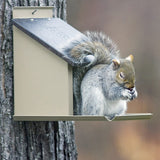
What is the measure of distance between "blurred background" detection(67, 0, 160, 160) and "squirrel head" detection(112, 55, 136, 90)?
3.90m

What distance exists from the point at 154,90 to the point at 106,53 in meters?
3.97

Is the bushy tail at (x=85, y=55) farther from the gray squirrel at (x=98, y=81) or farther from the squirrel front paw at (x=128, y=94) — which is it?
the squirrel front paw at (x=128, y=94)

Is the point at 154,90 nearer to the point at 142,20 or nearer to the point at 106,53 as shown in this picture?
the point at 142,20

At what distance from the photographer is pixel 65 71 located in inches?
121

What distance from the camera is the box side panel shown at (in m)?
3.08

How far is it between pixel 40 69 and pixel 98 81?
247 mm

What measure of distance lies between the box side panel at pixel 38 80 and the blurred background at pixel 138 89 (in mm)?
3850

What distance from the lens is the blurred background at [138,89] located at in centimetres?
711

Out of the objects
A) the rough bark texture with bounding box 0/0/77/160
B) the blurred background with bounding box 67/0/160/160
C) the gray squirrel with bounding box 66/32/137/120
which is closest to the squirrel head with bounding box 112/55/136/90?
the gray squirrel with bounding box 66/32/137/120

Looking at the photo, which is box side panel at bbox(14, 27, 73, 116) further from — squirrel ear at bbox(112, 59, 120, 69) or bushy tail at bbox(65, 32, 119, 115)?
squirrel ear at bbox(112, 59, 120, 69)

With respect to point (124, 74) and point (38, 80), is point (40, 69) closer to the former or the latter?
point (38, 80)

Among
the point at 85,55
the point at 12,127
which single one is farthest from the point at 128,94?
the point at 12,127

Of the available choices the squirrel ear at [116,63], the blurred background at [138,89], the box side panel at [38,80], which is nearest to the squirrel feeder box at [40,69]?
the box side panel at [38,80]

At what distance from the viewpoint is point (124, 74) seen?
3.04 meters
